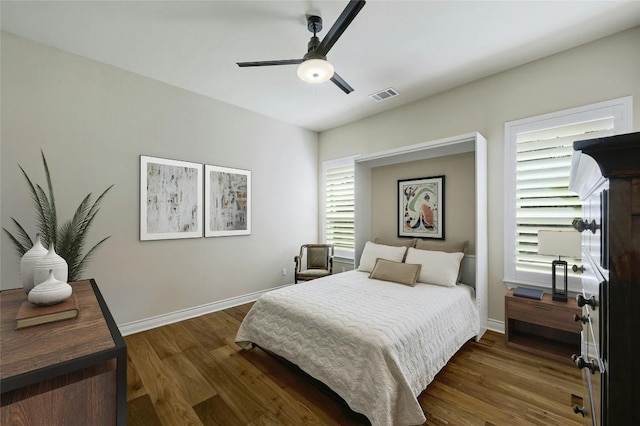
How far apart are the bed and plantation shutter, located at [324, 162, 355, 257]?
184 cm

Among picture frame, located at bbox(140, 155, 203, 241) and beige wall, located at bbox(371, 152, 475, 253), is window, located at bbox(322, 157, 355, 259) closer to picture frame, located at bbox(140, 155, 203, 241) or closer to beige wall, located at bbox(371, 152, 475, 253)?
beige wall, located at bbox(371, 152, 475, 253)

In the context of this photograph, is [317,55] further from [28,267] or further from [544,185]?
[544,185]

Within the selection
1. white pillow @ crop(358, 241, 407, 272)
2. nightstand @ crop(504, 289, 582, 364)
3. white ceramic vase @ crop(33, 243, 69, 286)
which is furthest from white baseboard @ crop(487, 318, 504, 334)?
white ceramic vase @ crop(33, 243, 69, 286)

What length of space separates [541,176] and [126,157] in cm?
455

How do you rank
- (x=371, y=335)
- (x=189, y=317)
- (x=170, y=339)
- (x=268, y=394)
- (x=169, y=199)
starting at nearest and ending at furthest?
1. (x=371, y=335)
2. (x=268, y=394)
3. (x=170, y=339)
4. (x=169, y=199)
5. (x=189, y=317)

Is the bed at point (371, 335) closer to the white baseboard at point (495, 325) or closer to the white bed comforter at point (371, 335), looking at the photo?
the white bed comforter at point (371, 335)

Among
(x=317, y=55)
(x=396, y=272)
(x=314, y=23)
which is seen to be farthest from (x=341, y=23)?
(x=396, y=272)

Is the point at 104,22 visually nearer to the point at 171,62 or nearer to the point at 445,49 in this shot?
the point at 171,62

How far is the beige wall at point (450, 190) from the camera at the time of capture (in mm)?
3371

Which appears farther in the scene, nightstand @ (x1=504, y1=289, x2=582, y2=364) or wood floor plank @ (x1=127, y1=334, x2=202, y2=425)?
nightstand @ (x1=504, y1=289, x2=582, y2=364)

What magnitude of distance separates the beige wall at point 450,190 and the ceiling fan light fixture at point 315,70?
2114 mm

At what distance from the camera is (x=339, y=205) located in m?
4.89

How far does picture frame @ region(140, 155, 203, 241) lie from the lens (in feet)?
10.5

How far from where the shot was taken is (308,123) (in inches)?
188
